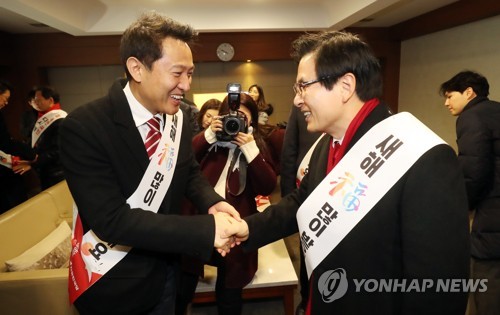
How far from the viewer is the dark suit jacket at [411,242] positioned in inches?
31.2

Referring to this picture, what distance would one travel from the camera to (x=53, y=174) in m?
3.17

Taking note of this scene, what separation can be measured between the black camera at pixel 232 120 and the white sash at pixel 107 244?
464mm

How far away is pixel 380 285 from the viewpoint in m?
0.93

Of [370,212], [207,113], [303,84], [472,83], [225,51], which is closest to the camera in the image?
[370,212]

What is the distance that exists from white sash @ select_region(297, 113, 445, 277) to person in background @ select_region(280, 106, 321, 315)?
0.90 meters

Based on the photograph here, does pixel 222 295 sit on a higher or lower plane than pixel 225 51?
lower

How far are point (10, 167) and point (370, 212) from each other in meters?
3.06

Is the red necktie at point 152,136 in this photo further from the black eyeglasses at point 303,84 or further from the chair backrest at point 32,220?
the chair backrest at point 32,220

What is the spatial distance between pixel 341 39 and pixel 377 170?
1.35 ft

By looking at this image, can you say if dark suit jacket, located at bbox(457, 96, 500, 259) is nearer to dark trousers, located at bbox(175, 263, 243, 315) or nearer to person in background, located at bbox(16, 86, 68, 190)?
dark trousers, located at bbox(175, 263, 243, 315)

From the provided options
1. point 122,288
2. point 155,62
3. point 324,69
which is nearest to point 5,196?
point 122,288

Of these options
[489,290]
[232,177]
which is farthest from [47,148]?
[489,290]

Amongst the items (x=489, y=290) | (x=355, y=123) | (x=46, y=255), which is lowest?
(x=489, y=290)

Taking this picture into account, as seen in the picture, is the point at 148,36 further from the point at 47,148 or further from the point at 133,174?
the point at 47,148
